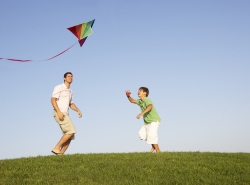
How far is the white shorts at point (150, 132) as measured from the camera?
42.9 ft

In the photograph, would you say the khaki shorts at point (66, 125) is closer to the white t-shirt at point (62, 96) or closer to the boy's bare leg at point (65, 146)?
the white t-shirt at point (62, 96)

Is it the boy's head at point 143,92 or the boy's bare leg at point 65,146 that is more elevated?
the boy's head at point 143,92

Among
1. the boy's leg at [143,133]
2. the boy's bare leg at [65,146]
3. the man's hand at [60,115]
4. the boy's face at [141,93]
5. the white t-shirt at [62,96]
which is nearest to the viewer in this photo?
the man's hand at [60,115]

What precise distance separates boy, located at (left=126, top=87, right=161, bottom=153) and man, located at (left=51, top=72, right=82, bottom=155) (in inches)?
98.8

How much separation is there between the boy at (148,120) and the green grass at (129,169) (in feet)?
5.29

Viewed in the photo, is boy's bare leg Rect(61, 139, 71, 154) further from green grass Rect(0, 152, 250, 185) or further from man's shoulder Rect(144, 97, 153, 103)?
man's shoulder Rect(144, 97, 153, 103)

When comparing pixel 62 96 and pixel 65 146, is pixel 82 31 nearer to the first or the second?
pixel 62 96

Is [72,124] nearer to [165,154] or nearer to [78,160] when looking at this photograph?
[78,160]

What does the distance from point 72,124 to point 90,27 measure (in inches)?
163

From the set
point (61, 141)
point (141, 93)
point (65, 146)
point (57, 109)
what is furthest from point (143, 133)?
point (57, 109)

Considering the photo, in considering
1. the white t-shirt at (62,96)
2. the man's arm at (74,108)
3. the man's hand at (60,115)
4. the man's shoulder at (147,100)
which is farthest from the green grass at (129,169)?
the man's shoulder at (147,100)

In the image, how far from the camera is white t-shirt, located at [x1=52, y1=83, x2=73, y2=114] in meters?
12.3

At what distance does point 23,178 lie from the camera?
895 centimetres

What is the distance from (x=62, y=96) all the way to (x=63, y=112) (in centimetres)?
53
